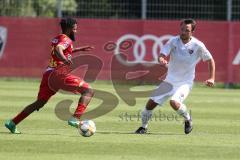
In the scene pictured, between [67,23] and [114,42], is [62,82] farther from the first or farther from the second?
[114,42]

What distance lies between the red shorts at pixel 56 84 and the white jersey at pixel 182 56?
1.51 meters

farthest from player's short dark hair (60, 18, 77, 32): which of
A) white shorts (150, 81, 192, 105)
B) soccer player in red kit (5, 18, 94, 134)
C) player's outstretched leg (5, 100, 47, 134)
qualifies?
white shorts (150, 81, 192, 105)

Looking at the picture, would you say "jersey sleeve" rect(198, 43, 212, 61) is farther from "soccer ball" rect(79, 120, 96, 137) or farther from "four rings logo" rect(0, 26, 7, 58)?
"four rings logo" rect(0, 26, 7, 58)

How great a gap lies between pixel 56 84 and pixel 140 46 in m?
13.5

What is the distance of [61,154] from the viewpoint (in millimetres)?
9992

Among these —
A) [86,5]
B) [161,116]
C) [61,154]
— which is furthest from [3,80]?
[61,154]

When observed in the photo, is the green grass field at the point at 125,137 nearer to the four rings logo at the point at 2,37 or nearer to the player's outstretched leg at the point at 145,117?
the player's outstretched leg at the point at 145,117

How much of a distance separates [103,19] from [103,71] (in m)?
1.80

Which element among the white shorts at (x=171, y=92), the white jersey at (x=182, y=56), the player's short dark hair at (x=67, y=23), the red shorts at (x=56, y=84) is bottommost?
the white shorts at (x=171, y=92)

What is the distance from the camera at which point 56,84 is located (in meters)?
12.3

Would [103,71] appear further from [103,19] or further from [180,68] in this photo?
[180,68]

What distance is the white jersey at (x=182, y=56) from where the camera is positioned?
497 inches

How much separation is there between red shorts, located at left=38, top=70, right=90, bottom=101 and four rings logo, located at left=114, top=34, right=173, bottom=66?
13.1 metres

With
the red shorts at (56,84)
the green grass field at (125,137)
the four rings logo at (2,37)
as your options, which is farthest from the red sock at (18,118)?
the four rings logo at (2,37)
